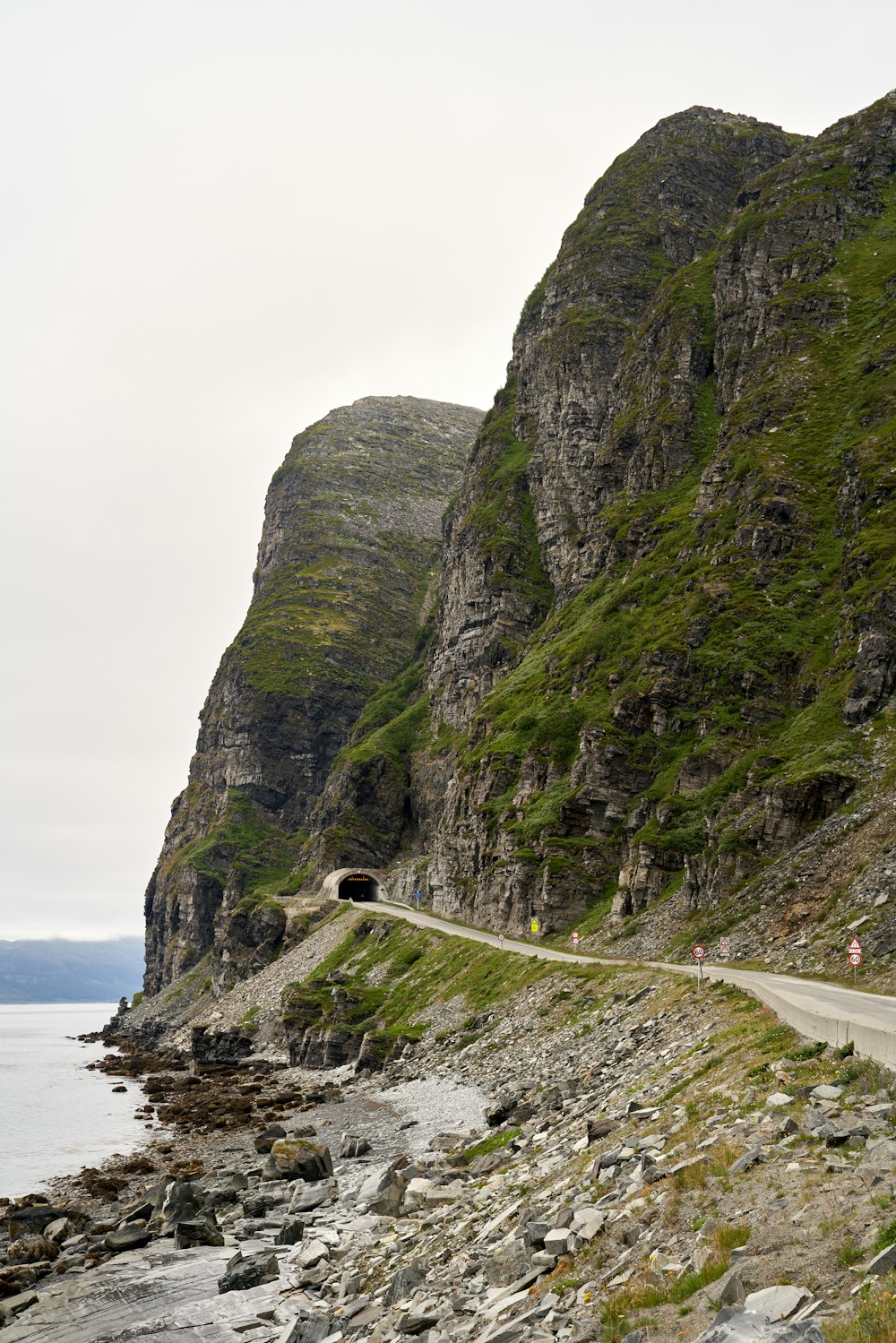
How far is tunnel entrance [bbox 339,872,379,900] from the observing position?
159m

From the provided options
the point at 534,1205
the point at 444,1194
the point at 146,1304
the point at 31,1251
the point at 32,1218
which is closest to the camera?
the point at 534,1205

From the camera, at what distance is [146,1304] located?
27906 millimetres

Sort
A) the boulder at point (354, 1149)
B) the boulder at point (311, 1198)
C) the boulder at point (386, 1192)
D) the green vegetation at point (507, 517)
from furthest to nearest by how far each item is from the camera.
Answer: the green vegetation at point (507, 517) < the boulder at point (354, 1149) < the boulder at point (311, 1198) < the boulder at point (386, 1192)

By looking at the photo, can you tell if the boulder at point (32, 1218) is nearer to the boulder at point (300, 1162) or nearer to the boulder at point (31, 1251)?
the boulder at point (31, 1251)

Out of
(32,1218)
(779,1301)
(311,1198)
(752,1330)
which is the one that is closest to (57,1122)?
(32,1218)

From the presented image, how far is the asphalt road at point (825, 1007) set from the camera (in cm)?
1941

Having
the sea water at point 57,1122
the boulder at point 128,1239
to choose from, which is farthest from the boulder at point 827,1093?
the sea water at point 57,1122

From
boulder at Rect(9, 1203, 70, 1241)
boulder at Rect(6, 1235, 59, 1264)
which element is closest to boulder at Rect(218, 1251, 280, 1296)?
boulder at Rect(6, 1235, 59, 1264)

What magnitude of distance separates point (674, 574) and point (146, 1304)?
8128 centimetres

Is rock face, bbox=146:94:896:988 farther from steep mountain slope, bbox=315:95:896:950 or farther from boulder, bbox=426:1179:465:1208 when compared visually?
boulder, bbox=426:1179:465:1208

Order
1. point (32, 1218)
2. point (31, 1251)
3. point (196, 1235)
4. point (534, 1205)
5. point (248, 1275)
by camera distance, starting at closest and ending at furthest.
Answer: point (534, 1205) → point (248, 1275) → point (196, 1235) → point (31, 1251) → point (32, 1218)

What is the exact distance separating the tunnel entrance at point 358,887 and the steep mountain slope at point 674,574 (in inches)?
326

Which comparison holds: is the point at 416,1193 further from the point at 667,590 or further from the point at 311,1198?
the point at 667,590

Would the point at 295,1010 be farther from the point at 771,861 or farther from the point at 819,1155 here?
the point at 819,1155
